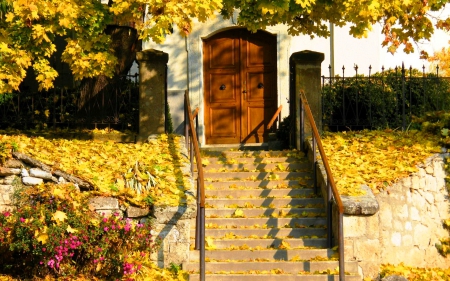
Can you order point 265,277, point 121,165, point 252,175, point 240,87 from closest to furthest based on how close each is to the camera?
1. point 265,277
2. point 121,165
3. point 252,175
4. point 240,87

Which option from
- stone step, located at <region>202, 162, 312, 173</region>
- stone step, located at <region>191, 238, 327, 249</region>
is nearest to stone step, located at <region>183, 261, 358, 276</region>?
stone step, located at <region>191, 238, 327, 249</region>

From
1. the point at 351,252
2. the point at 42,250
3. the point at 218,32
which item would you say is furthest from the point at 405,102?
the point at 42,250

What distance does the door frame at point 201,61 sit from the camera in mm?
16922

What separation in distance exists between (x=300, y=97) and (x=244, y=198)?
91.2 inches

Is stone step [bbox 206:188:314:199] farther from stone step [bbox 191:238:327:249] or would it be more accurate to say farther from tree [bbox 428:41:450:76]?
tree [bbox 428:41:450:76]

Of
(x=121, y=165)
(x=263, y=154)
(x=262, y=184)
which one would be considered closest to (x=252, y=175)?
(x=262, y=184)

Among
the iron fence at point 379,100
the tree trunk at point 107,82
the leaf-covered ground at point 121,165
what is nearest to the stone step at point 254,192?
the leaf-covered ground at point 121,165

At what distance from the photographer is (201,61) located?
17.3 meters

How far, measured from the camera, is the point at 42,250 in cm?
Result: 945

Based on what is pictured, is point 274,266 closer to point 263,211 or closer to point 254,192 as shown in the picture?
point 263,211

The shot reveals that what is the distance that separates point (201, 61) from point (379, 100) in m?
4.13

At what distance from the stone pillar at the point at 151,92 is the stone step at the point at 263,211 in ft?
8.47

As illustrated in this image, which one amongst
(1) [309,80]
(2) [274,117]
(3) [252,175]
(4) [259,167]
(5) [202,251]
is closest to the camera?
(5) [202,251]

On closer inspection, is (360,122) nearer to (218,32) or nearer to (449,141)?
(449,141)
